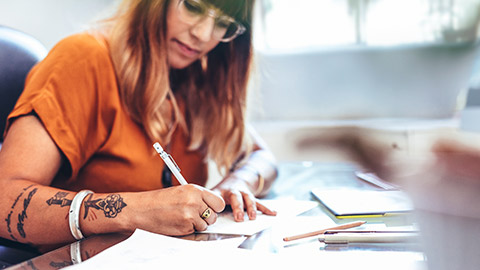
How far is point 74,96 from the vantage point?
2.56 ft

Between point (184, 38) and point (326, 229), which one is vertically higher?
point (184, 38)

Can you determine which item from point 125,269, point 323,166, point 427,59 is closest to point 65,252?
point 125,269

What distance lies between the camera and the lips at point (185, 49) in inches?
37.3

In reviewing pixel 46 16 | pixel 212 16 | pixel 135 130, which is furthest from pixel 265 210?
pixel 46 16

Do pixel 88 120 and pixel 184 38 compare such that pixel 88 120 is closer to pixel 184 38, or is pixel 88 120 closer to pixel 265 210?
pixel 184 38

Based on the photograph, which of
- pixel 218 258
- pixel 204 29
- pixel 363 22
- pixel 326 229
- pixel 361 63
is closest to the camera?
pixel 218 258

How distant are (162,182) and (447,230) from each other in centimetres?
76

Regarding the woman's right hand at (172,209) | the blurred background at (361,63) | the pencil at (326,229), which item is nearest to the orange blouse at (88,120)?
the woman's right hand at (172,209)

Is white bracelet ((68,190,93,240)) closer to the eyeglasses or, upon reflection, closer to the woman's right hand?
the woman's right hand

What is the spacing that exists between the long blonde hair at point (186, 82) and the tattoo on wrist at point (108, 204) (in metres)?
0.29

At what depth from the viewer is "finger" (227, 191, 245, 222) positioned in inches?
25.9

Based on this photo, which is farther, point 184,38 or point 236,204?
point 184,38

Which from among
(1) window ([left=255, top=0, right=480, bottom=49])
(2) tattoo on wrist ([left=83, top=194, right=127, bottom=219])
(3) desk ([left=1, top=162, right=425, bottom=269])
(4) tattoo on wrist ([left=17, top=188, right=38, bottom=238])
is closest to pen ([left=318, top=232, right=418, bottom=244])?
(3) desk ([left=1, top=162, right=425, bottom=269])

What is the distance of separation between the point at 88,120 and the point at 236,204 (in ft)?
1.12
